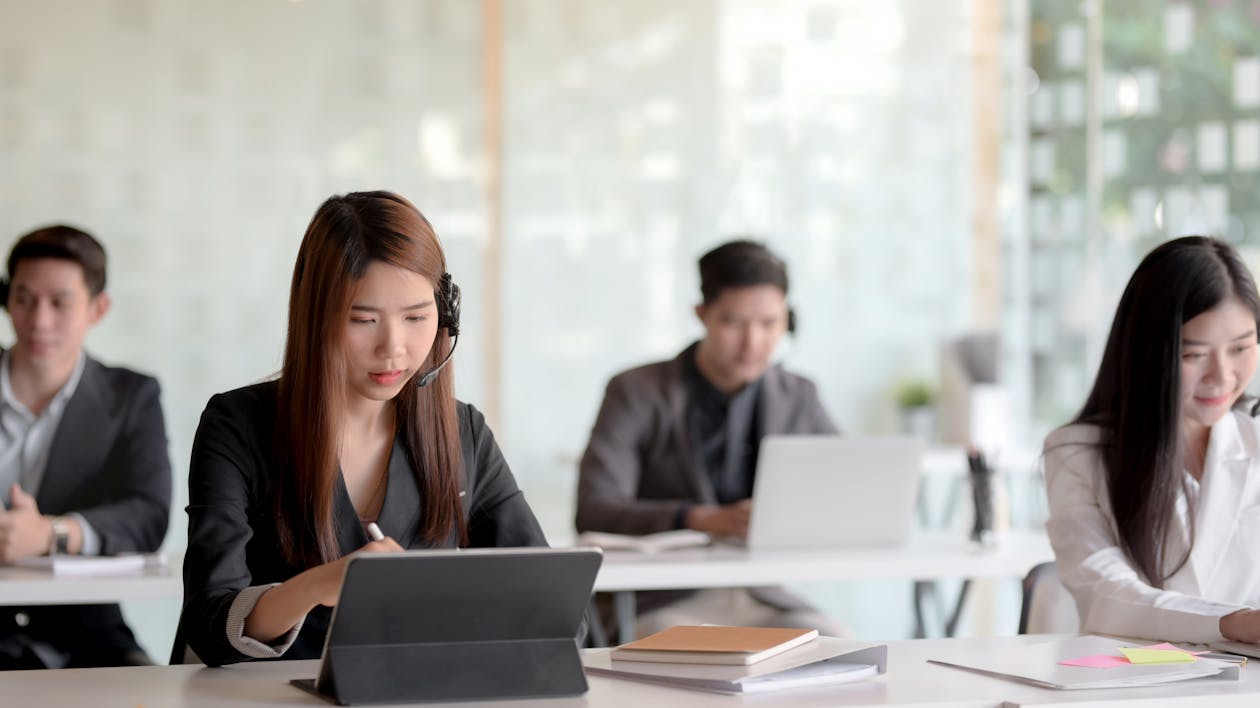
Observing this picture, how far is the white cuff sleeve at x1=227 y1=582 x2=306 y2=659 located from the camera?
2.01 m

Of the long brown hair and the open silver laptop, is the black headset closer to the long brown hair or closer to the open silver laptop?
the long brown hair

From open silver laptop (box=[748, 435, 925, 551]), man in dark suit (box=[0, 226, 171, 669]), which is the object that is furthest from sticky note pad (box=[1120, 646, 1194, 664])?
man in dark suit (box=[0, 226, 171, 669])

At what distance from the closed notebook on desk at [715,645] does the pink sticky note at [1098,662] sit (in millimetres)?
358

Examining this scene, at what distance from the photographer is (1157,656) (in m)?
2.11

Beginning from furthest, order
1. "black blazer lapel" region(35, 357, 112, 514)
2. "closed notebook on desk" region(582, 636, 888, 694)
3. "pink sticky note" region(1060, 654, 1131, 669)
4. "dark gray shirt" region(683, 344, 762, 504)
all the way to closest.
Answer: "dark gray shirt" region(683, 344, 762, 504), "black blazer lapel" region(35, 357, 112, 514), "pink sticky note" region(1060, 654, 1131, 669), "closed notebook on desk" region(582, 636, 888, 694)

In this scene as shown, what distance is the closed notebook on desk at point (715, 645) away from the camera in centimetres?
199

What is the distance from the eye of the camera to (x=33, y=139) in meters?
5.45

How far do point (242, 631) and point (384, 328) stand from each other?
47 cm

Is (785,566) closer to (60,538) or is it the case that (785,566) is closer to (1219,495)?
(1219,495)

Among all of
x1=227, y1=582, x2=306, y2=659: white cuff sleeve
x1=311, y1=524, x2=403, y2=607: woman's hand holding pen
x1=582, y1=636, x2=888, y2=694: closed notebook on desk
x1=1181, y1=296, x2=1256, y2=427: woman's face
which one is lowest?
x1=582, y1=636, x2=888, y2=694: closed notebook on desk

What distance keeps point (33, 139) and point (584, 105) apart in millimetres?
2061

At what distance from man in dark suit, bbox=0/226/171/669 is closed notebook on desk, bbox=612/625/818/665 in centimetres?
163

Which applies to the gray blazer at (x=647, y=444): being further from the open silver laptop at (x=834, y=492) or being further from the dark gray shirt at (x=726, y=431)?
the open silver laptop at (x=834, y=492)

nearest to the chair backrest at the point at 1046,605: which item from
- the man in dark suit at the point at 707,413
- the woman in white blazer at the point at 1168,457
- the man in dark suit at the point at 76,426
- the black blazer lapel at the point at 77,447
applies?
the woman in white blazer at the point at 1168,457
